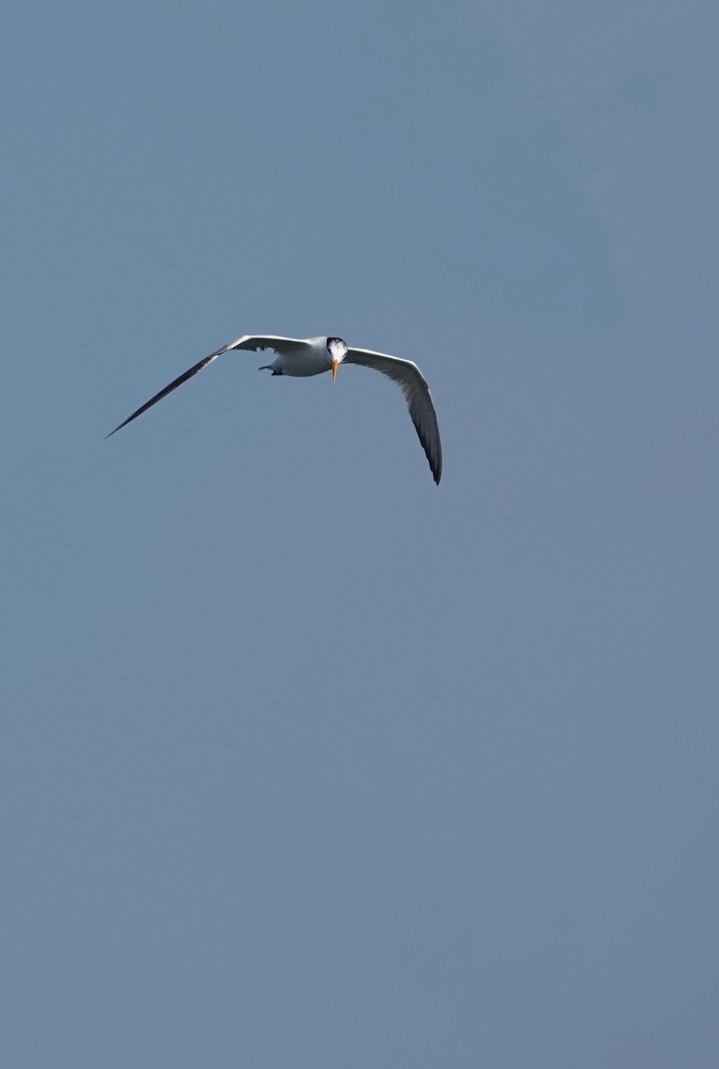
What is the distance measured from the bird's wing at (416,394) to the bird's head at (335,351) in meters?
3.02

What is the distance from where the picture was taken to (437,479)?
42.1 meters

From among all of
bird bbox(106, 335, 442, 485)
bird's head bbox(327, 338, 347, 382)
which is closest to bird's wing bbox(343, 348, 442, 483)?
bird bbox(106, 335, 442, 485)

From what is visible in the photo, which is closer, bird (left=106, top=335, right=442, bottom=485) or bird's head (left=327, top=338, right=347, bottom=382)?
bird (left=106, top=335, right=442, bottom=485)

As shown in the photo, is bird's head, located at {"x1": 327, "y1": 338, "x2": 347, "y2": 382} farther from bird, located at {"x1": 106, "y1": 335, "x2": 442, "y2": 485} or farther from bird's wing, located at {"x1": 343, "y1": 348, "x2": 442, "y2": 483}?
bird's wing, located at {"x1": 343, "y1": 348, "x2": 442, "y2": 483}

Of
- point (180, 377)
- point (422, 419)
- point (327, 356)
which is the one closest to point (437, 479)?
point (422, 419)

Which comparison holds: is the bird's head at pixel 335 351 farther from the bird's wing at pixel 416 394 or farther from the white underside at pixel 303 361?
the bird's wing at pixel 416 394

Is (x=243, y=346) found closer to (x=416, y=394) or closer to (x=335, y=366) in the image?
(x=335, y=366)

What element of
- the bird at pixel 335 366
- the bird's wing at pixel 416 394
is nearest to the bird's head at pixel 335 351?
the bird at pixel 335 366

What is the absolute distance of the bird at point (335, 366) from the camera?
3484 centimetres

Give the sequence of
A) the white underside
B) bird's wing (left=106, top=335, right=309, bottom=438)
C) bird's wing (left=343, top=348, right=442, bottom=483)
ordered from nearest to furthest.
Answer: bird's wing (left=106, top=335, right=309, bottom=438) < the white underside < bird's wing (left=343, top=348, right=442, bottom=483)

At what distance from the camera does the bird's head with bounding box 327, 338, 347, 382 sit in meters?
37.8

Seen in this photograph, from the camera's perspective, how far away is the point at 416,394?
42.8 meters

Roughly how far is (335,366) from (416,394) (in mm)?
5368

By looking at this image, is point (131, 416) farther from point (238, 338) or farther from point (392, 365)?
point (392, 365)
